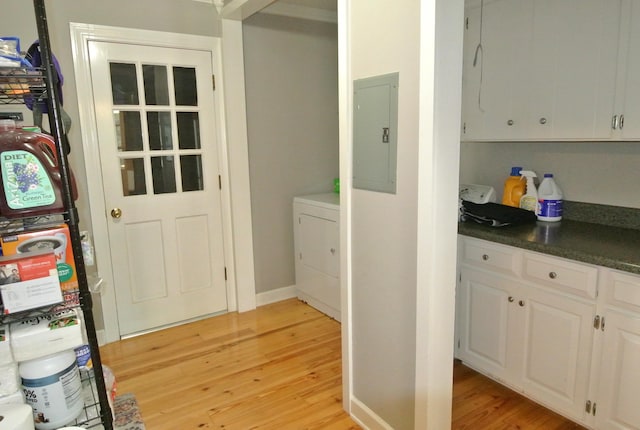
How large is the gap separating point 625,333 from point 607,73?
1.16 meters

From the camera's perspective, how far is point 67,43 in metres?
2.62

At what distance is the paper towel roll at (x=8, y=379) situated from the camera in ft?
3.62

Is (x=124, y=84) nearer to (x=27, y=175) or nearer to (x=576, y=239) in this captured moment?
(x=27, y=175)

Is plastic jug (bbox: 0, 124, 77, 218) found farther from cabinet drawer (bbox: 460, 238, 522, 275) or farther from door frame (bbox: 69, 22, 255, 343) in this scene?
cabinet drawer (bbox: 460, 238, 522, 275)

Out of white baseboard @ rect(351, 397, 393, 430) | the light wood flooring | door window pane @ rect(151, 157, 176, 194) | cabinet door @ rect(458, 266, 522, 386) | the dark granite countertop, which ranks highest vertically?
door window pane @ rect(151, 157, 176, 194)

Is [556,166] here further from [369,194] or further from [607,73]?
[369,194]

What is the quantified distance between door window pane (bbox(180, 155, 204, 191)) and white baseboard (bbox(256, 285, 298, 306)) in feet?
3.40

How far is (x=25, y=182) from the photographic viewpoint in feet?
3.76

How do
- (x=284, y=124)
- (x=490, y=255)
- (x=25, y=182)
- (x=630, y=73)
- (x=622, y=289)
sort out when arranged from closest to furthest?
(x=25, y=182)
(x=622, y=289)
(x=630, y=73)
(x=490, y=255)
(x=284, y=124)

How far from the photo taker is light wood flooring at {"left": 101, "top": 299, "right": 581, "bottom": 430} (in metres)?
2.13

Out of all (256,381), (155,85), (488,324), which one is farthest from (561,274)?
(155,85)

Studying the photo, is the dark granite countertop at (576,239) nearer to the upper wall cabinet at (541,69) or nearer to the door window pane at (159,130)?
the upper wall cabinet at (541,69)

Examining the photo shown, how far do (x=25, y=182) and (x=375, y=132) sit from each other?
1214mm

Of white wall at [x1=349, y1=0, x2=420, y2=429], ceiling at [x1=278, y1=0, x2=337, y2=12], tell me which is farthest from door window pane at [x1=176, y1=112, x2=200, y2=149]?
white wall at [x1=349, y1=0, x2=420, y2=429]
